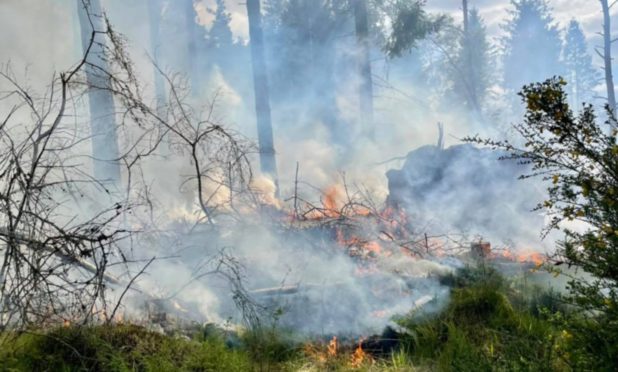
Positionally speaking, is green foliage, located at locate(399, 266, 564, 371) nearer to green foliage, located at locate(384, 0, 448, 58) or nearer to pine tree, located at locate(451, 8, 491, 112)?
green foliage, located at locate(384, 0, 448, 58)

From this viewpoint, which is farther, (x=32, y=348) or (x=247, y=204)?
(x=247, y=204)

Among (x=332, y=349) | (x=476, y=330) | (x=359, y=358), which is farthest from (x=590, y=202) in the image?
(x=332, y=349)

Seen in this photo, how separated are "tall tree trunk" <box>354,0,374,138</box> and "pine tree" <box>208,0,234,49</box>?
56.9 feet

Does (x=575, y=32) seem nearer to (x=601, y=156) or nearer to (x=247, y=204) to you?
(x=247, y=204)

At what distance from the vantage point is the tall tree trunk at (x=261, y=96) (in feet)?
41.8

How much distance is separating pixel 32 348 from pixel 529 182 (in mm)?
11330

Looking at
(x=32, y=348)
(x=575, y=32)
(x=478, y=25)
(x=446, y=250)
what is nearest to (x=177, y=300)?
(x=32, y=348)

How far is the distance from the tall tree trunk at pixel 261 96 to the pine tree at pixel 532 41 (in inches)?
1207

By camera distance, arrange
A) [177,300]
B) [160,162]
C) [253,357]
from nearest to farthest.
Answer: [253,357], [177,300], [160,162]

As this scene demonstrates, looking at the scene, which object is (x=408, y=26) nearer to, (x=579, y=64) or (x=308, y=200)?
(x=308, y=200)

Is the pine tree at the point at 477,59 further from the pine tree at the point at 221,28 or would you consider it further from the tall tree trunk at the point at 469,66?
the pine tree at the point at 221,28

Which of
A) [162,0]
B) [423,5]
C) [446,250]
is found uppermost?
[162,0]

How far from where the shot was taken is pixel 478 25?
123ft

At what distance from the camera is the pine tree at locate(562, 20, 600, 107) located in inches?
1945
